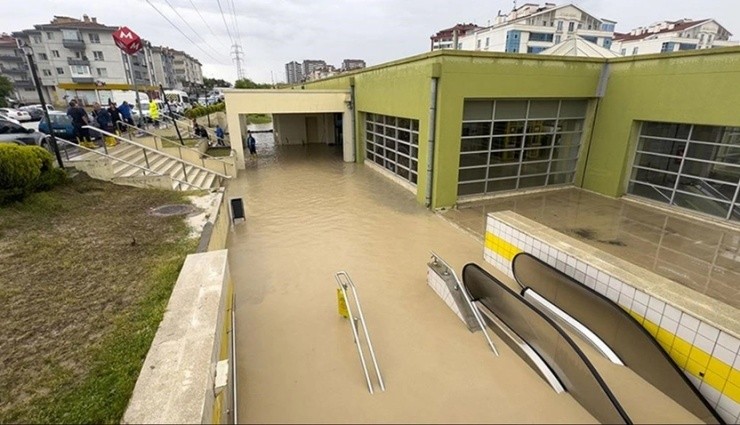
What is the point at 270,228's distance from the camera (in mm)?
9180

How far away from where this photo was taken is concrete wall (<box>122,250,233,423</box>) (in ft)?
8.49

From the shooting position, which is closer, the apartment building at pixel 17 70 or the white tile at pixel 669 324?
the white tile at pixel 669 324

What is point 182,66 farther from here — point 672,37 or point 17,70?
point 672,37

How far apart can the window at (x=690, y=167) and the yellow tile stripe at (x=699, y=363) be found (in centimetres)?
771

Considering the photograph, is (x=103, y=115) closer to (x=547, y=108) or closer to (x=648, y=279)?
(x=547, y=108)

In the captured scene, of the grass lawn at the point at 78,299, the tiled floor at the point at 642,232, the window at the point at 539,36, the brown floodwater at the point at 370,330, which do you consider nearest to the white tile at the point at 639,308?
the brown floodwater at the point at 370,330

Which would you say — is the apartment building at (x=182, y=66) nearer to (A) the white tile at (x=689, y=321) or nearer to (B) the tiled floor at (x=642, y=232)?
(B) the tiled floor at (x=642, y=232)

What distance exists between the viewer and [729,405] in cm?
365

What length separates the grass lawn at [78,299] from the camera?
3203 mm

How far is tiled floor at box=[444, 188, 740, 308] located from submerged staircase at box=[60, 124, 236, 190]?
331 inches

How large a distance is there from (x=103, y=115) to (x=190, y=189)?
6339mm

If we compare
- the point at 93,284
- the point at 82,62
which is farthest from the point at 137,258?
the point at 82,62

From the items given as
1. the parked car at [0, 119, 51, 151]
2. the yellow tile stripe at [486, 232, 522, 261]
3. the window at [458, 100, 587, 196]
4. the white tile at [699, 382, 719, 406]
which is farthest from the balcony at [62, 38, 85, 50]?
the white tile at [699, 382, 719, 406]

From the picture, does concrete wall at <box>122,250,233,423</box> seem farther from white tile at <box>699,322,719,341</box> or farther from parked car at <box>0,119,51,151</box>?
parked car at <box>0,119,51,151</box>
